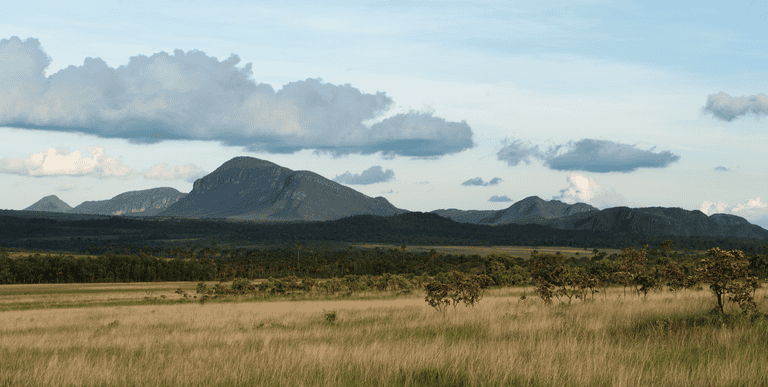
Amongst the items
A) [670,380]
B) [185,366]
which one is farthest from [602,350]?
[185,366]

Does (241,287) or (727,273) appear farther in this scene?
(241,287)

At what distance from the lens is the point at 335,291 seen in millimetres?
81688

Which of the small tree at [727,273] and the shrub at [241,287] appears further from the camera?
the shrub at [241,287]

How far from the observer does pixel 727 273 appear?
13602 mm

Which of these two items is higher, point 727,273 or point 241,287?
point 727,273

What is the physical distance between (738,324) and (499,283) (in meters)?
75.5

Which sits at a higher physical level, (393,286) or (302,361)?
(302,361)

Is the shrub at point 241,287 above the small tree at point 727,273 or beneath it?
beneath

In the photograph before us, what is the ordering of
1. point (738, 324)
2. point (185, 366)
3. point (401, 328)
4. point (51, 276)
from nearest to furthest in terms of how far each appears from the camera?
point (185, 366)
point (738, 324)
point (401, 328)
point (51, 276)

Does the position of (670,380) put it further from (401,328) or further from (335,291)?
(335,291)

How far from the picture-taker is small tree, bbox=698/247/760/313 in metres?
13.4

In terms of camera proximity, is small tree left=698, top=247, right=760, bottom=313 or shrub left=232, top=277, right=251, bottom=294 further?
shrub left=232, top=277, right=251, bottom=294

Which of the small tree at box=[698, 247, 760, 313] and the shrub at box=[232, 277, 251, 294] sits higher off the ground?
the small tree at box=[698, 247, 760, 313]

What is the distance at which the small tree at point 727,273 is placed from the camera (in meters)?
13.4
